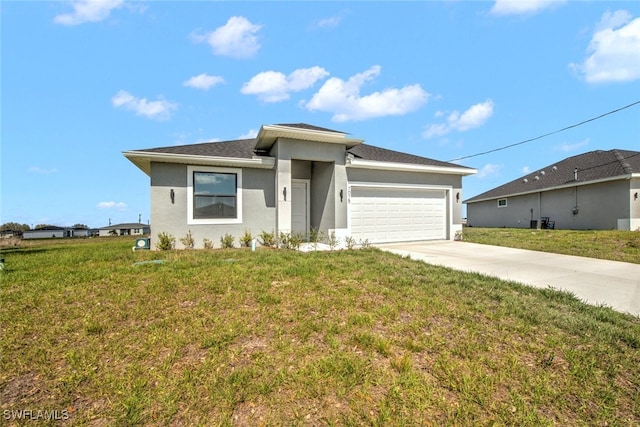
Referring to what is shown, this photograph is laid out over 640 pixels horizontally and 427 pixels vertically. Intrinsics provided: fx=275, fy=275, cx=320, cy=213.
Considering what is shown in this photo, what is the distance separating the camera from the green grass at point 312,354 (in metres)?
2.10

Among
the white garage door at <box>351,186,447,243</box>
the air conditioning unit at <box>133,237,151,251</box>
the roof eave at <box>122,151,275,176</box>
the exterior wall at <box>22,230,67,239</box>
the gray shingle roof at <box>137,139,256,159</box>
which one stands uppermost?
the gray shingle roof at <box>137,139,256,159</box>

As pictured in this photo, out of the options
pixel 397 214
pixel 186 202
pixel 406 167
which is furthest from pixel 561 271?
pixel 186 202

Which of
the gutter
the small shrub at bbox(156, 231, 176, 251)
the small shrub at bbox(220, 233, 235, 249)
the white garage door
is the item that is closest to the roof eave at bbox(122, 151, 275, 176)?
the small shrub at bbox(156, 231, 176, 251)

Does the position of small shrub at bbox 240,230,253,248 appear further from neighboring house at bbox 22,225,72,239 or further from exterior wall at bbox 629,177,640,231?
neighboring house at bbox 22,225,72,239

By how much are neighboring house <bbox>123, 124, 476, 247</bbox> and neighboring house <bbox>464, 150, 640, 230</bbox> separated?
9.71m

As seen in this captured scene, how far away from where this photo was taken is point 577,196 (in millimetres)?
16844

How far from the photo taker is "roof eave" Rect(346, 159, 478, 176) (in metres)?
10.2

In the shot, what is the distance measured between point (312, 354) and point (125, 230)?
40159 mm

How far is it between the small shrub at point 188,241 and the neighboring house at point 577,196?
66.9 feet

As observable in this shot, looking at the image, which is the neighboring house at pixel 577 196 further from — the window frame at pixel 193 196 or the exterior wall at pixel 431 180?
the window frame at pixel 193 196

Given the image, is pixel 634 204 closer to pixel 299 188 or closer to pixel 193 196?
pixel 299 188

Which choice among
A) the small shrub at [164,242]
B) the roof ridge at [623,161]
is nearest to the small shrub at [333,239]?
the small shrub at [164,242]

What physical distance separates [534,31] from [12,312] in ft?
50.2

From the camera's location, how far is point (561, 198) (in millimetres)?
17797
